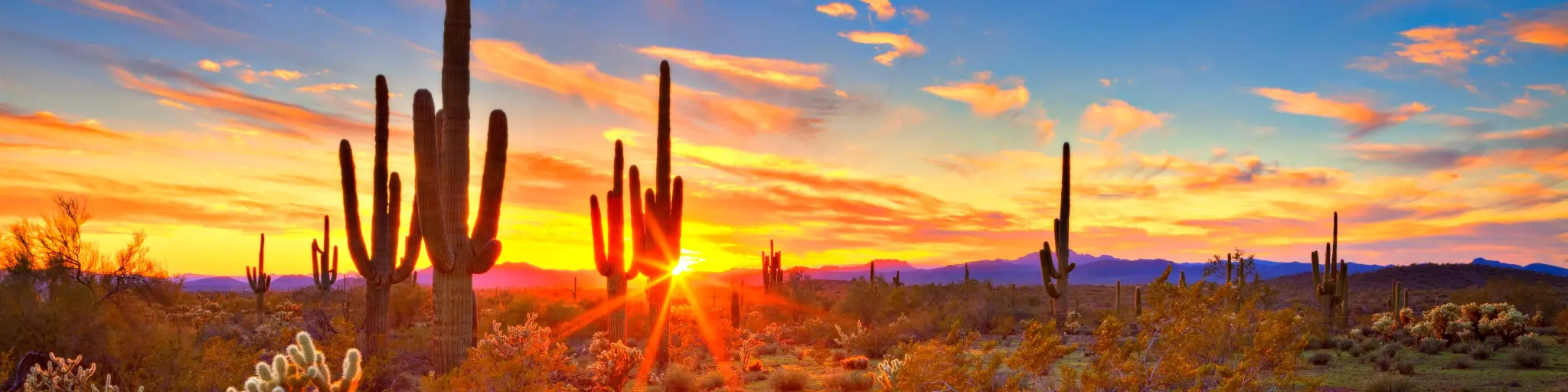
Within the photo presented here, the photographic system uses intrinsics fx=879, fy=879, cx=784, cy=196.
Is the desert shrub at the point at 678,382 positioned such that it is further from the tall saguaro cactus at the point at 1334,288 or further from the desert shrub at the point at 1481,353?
the tall saguaro cactus at the point at 1334,288

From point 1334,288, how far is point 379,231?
112 ft

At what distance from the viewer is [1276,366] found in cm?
985

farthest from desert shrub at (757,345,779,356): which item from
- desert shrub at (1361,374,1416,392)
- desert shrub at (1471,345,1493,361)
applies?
desert shrub at (1471,345,1493,361)

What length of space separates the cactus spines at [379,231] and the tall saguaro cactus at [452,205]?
4058 millimetres

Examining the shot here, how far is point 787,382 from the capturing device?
54.1 ft

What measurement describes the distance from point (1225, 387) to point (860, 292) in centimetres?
2763

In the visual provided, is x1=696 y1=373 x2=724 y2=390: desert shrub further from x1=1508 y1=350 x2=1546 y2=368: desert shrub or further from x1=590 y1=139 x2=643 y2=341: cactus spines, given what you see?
x1=1508 y1=350 x2=1546 y2=368: desert shrub

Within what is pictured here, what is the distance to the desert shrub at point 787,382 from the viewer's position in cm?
1647

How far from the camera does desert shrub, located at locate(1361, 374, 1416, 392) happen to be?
14445 mm

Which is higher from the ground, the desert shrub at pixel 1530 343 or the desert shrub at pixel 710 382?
the desert shrub at pixel 1530 343

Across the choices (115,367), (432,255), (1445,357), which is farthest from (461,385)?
(1445,357)

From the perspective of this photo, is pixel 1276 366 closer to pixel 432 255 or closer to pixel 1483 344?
pixel 432 255

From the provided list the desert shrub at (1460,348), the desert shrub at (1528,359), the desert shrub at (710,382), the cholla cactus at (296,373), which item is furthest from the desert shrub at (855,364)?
the desert shrub at (1460,348)

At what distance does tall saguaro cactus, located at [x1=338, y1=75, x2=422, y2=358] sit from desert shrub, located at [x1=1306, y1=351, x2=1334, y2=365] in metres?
19.1
